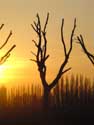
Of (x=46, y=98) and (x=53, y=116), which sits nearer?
(x=46, y=98)

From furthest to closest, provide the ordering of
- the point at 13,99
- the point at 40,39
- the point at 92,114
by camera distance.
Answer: the point at 13,99 → the point at 40,39 → the point at 92,114

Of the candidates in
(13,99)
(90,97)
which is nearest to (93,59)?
(90,97)

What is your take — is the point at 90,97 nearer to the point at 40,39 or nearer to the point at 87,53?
the point at 87,53

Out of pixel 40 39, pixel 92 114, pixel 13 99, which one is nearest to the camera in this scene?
pixel 92 114

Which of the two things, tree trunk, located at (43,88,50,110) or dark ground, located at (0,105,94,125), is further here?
tree trunk, located at (43,88,50,110)

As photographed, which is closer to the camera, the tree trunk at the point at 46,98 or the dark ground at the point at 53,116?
the dark ground at the point at 53,116

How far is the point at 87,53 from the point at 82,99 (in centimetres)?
193

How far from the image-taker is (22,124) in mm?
19125

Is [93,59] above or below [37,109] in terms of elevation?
above

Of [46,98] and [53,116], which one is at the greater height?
[46,98]

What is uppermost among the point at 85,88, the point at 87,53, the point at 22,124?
the point at 87,53

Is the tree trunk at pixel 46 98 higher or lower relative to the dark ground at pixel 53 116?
higher

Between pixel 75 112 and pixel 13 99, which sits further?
pixel 13 99

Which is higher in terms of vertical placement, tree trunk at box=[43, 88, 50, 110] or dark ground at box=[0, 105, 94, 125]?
tree trunk at box=[43, 88, 50, 110]
